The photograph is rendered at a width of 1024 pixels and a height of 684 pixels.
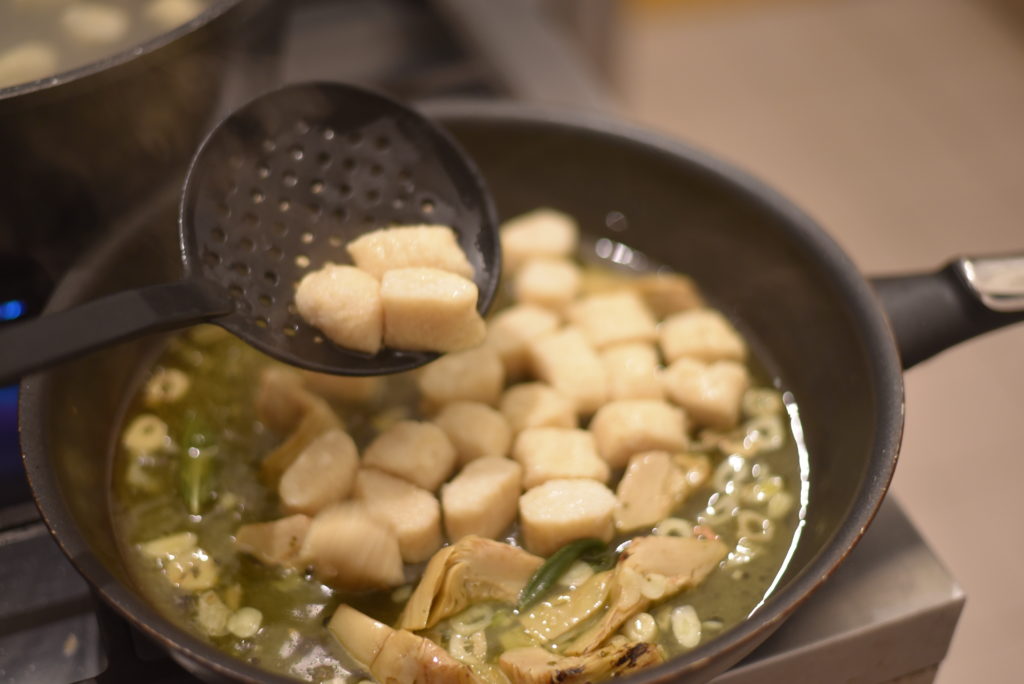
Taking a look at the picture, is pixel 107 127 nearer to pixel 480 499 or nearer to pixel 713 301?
pixel 480 499

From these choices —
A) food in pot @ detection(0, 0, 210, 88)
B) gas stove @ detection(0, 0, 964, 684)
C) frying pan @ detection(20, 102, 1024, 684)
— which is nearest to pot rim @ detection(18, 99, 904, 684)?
frying pan @ detection(20, 102, 1024, 684)

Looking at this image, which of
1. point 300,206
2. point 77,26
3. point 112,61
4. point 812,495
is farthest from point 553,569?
point 77,26

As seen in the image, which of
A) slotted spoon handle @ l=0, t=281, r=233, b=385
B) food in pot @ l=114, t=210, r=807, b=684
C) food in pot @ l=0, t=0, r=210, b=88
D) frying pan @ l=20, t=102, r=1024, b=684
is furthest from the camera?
food in pot @ l=0, t=0, r=210, b=88

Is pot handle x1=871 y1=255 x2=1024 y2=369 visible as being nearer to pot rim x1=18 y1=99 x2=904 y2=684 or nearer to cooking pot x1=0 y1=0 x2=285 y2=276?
pot rim x1=18 y1=99 x2=904 y2=684

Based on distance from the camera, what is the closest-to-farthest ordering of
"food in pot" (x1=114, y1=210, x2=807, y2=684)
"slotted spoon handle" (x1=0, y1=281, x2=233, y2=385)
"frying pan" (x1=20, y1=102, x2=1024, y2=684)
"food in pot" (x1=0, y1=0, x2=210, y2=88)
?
"slotted spoon handle" (x1=0, y1=281, x2=233, y2=385), "frying pan" (x1=20, y1=102, x2=1024, y2=684), "food in pot" (x1=114, y1=210, x2=807, y2=684), "food in pot" (x1=0, y1=0, x2=210, y2=88)

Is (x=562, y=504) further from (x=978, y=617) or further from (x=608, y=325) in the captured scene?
(x=978, y=617)

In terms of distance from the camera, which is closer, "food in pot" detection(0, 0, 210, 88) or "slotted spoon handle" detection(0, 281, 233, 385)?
"slotted spoon handle" detection(0, 281, 233, 385)

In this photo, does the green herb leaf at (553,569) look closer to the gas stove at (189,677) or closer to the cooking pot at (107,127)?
the gas stove at (189,677)
